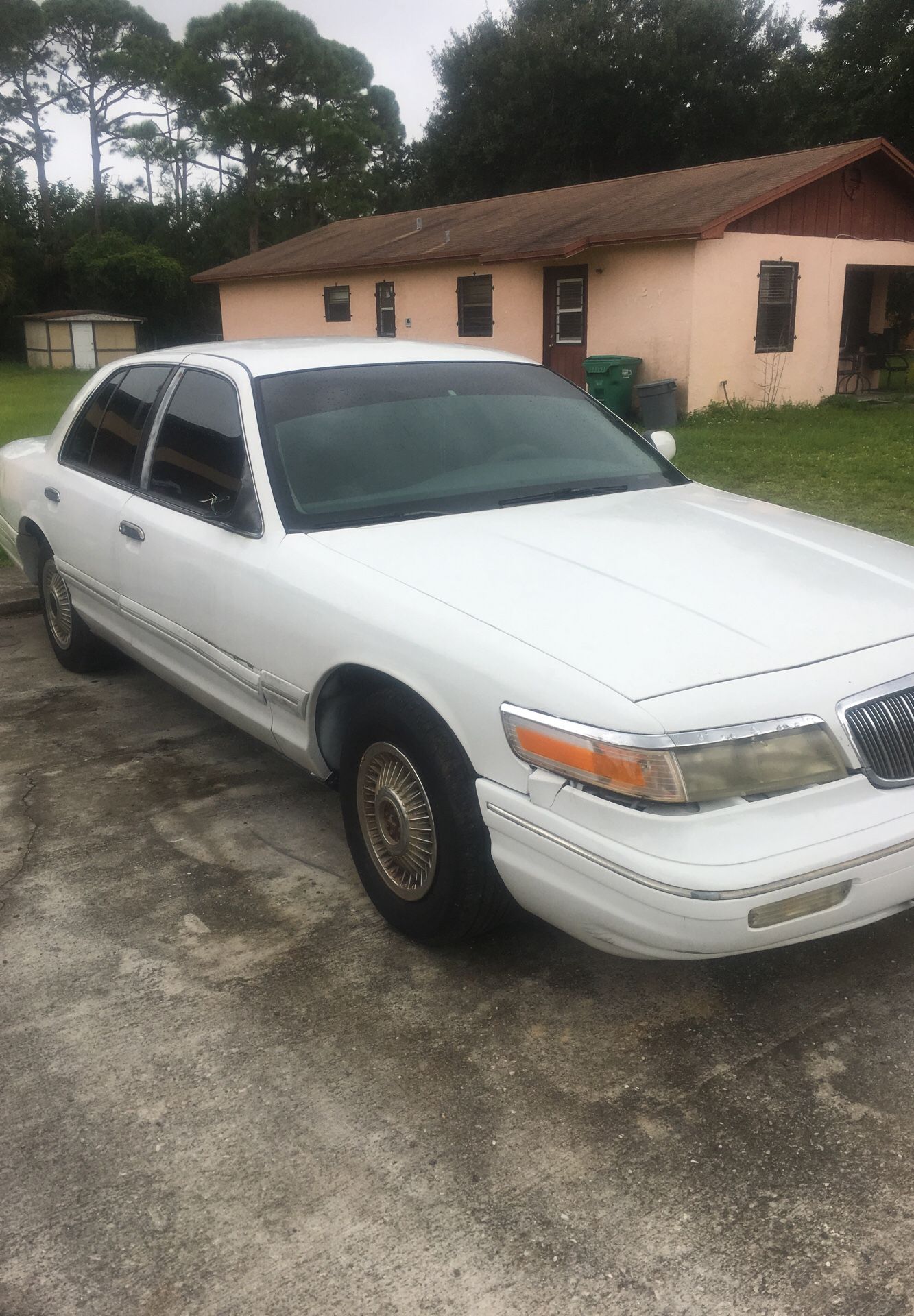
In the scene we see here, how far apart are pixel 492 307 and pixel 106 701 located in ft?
52.3

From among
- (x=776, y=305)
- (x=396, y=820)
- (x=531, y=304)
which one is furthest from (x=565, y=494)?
(x=531, y=304)

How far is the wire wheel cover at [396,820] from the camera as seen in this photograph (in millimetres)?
3146

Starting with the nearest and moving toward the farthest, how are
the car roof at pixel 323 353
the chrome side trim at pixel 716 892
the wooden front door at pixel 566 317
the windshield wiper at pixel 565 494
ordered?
the chrome side trim at pixel 716 892 < the windshield wiper at pixel 565 494 < the car roof at pixel 323 353 < the wooden front door at pixel 566 317

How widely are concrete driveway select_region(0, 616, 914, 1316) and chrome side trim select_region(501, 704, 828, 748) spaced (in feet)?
2.76

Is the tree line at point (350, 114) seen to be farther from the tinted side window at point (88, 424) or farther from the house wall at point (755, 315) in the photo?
the tinted side window at point (88, 424)

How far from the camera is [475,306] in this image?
67.4 feet

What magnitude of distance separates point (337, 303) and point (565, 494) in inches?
843

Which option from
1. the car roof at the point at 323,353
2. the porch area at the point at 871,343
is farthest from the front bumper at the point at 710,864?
the porch area at the point at 871,343

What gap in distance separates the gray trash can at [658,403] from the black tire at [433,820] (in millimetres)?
13467

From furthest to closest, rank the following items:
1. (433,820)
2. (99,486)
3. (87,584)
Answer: (87,584) < (99,486) < (433,820)

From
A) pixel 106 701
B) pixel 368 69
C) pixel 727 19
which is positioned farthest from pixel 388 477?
pixel 368 69

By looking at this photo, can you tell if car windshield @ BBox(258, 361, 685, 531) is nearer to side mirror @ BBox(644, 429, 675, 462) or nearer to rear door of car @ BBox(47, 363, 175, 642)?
side mirror @ BBox(644, 429, 675, 462)

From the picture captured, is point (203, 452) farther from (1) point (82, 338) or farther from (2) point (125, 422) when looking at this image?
(1) point (82, 338)

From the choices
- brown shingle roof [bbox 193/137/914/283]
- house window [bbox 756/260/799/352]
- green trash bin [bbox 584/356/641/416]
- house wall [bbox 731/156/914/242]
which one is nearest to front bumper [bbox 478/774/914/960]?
green trash bin [bbox 584/356/641/416]
